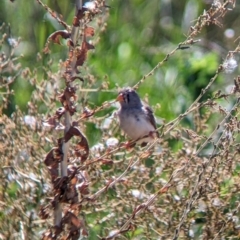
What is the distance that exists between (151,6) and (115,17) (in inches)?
36.5

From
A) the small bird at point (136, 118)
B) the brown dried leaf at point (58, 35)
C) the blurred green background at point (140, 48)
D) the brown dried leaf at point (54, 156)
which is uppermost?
the blurred green background at point (140, 48)

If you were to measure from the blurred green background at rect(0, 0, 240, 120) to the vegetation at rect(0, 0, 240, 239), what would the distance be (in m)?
0.01

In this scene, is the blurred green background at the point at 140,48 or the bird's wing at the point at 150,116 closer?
the bird's wing at the point at 150,116

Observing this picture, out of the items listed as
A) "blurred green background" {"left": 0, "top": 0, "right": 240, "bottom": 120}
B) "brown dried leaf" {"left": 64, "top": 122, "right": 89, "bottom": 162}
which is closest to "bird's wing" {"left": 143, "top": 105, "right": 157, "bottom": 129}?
"blurred green background" {"left": 0, "top": 0, "right": 240, "bottom": 120}

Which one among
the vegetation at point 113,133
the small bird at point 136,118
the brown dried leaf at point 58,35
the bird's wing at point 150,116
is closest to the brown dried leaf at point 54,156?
the vegetation at point 113,133

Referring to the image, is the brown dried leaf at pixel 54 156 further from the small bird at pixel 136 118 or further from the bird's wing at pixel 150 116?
the bird's wing at pixel 150 116

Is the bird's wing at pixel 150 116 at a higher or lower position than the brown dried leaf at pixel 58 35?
higher

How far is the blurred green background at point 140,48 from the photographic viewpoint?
219 inches

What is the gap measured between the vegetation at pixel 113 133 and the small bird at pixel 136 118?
71 mm

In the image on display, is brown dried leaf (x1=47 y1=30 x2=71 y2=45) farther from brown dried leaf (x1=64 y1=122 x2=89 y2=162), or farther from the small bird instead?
the small bird

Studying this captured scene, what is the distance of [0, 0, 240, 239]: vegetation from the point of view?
9.27 feet

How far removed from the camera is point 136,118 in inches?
193

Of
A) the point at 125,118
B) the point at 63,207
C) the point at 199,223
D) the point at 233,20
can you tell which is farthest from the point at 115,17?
the point at 63,207

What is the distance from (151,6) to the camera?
298 inches
